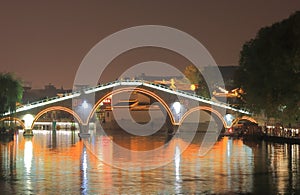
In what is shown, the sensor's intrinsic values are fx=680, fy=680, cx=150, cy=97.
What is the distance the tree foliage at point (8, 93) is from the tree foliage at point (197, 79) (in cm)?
3260

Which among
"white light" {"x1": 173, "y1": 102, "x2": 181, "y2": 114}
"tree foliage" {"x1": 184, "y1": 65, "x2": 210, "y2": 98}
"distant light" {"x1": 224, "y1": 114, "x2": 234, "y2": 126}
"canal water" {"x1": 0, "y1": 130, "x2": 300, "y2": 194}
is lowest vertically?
"canal water" {"x1": 0, "y1": 130, "x2": 300, "y2": 194}

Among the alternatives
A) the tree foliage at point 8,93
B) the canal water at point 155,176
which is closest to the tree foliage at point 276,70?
the canal water at point 155,176

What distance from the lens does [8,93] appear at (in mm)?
86438

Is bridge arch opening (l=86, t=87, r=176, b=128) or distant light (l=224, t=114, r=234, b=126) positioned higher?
bridge arch opening (l=86, t=87, r=176, b=128)

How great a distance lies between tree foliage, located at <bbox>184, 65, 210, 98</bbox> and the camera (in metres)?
111

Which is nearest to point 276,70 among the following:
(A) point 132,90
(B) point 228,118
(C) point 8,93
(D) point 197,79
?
(C) point 8,93

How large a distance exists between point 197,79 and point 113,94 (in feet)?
75.1

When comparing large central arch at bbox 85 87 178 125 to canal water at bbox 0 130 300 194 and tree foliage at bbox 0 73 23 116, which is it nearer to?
tree foliage at bbox 0 73 23 116

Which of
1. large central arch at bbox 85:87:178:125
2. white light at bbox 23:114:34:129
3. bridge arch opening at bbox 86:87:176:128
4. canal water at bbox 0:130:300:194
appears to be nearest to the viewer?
canal water at bbox 0:130:300:194

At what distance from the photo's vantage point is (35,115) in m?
93.5

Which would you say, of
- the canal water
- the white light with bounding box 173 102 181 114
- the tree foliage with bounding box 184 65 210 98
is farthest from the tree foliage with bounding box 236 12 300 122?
the tree foliage with bounding box 184 65 210 98

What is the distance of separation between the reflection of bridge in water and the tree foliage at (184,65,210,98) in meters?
4.76

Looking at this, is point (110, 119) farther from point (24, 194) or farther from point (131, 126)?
point (24, 194)

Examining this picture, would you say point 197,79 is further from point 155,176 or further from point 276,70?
point 155,176
